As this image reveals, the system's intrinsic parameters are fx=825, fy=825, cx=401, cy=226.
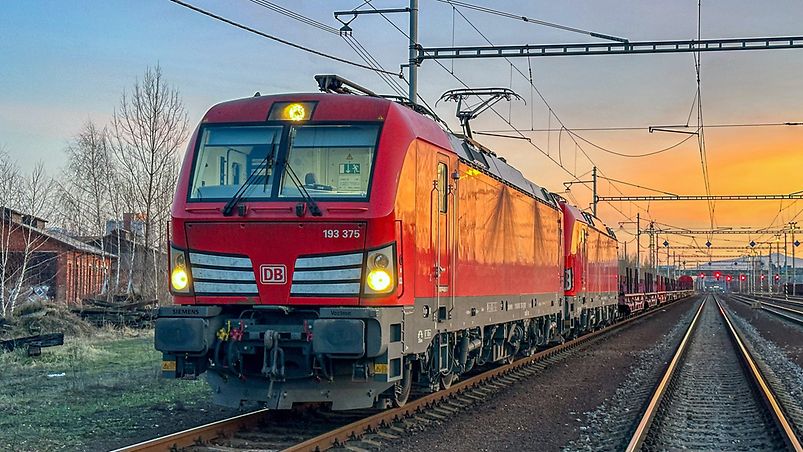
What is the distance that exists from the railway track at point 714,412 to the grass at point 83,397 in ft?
19.5

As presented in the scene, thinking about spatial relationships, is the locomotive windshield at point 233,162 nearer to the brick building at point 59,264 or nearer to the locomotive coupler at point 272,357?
the locomotive coupler at point 272,357

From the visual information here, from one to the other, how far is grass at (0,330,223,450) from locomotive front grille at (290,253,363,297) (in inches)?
103

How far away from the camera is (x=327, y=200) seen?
29.5 feet

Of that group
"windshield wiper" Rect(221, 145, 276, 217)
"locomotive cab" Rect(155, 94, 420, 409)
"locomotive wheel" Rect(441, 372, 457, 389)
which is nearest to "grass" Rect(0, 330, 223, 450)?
"locomotive cab" Rect(155, 94, 420, 409)

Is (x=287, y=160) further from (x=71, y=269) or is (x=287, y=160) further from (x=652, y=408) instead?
(x=71, y=269)

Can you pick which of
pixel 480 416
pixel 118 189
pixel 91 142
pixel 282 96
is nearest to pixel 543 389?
pixel 480 416

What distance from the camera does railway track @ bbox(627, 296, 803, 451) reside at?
990 cm

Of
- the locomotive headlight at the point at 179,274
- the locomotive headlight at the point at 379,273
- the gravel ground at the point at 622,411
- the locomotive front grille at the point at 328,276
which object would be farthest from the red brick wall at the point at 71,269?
the locomotive headlight at the point at 379,273

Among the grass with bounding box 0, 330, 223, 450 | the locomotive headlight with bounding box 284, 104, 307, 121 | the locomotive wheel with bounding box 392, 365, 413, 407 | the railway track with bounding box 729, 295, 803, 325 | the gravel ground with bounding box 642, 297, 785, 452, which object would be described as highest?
the locomotive headlight with bounding box 284, 104, 307, 121

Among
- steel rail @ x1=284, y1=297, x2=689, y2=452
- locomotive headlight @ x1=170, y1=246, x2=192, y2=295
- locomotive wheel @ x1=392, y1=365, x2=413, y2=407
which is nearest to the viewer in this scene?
steel rail @ x1=284, y1=297, x2=689, y2=452

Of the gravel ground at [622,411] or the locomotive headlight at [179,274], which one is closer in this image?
the locomotive headlight at [179,274]

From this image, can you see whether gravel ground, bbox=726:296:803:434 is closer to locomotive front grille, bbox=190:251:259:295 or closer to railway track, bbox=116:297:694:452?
railway track, bbox=116:297:694:452

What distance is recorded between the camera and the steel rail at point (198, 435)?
7.83 metres

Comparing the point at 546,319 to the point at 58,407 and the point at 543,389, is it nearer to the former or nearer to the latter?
the point at 543,389
